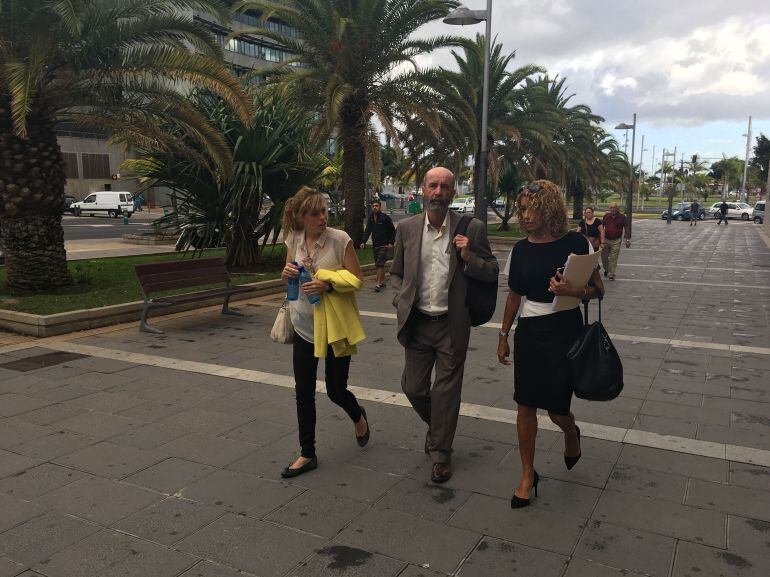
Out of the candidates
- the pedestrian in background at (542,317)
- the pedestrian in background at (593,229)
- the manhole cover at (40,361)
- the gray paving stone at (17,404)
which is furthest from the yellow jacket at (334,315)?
the pedestrian in background at (593,229)

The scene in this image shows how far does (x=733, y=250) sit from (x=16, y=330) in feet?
72.4

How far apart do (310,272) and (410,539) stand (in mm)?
1573

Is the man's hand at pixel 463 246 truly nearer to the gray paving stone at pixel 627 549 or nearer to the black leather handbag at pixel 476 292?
the black leather handbag at pixel 476 292

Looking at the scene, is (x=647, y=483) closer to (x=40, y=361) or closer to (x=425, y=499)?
(x=425, y=499)

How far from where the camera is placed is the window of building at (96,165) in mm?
52688

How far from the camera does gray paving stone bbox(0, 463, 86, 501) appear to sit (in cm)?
343

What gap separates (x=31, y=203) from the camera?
8430mm

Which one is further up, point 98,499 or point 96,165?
point 96,165

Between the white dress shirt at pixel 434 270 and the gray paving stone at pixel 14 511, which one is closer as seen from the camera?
Result: the gray paving stone at pixel 14 511

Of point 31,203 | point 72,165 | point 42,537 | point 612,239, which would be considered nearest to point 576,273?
point 42,537

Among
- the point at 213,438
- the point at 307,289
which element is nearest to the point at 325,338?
the point at 307,289

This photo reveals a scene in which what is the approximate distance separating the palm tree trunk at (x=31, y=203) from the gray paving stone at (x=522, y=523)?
25.2 feet

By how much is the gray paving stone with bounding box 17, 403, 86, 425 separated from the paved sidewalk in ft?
0.05

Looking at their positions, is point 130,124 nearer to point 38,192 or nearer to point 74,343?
point 38,192
